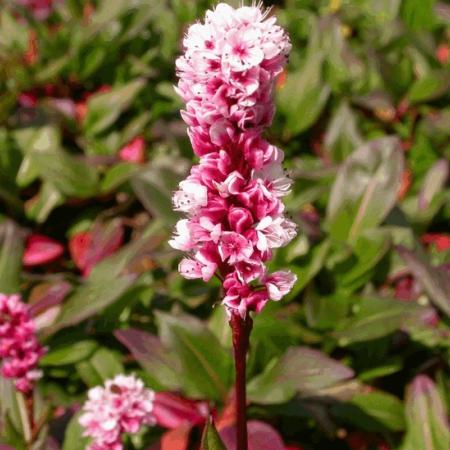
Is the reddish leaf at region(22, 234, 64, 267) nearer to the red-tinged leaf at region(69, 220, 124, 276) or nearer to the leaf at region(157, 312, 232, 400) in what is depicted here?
the red-tinged leaf at region(69, 220, 124, 276)

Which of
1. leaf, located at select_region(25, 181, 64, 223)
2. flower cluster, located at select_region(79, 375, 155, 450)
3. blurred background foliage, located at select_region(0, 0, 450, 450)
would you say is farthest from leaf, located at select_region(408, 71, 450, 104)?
flower cluster, located at select_region(79, 375, 155, 450)

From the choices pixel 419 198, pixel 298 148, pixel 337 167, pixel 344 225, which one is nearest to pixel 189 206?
pixel 344 225

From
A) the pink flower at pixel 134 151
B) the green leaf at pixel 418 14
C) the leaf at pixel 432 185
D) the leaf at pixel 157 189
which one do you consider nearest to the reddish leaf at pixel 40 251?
the leaf at pixel 157 189

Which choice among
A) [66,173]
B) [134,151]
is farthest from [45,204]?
[134,151]

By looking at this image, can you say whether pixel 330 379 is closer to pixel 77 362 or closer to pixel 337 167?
pixel 77 362

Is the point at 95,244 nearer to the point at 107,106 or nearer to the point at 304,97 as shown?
the point at 107,106
